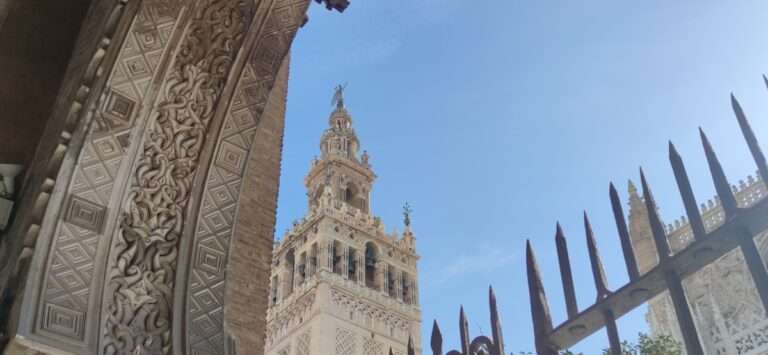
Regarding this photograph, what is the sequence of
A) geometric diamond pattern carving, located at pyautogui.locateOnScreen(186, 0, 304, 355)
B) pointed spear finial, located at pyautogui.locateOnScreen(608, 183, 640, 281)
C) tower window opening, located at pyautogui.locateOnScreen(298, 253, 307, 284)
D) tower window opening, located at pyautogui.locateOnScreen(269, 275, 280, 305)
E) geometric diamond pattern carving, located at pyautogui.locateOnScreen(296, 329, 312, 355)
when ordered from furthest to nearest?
tower window opening, located at pyautogui.locateOnScreen(269, 275, 280, 305) < tower window opening, located at pyautogui.locateOnScreen(298, 253, 307, 284) < geometric diamond pattern carving, located at pyautogui.locateOnScreen(296, 329, 312, 355) < pointed spear finial, located at pyautogui.locateOnScreen(608, 183, 640, 281) < geometric diamond pattern carving, located at pyautogui.locateOnScreen(186, 0, 304, 355)

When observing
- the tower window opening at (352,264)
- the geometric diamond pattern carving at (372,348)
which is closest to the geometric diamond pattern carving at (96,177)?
the geometric diamond pattern carving at (372,348)

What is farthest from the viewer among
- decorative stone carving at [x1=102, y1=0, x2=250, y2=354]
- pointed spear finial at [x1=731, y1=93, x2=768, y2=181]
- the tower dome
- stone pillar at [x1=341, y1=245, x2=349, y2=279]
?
the tower dome

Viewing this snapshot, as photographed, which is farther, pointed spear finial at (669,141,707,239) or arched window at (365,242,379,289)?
arched window at (365,242,379,289)

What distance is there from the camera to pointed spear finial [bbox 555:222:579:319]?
17.7 feet

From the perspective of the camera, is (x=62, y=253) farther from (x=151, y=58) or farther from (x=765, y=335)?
(x=765, y=335)

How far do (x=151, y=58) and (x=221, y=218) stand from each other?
31.4 inches

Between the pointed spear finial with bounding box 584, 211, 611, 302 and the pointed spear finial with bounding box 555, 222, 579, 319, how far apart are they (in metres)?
0.18

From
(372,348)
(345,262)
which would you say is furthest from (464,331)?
(345,262)

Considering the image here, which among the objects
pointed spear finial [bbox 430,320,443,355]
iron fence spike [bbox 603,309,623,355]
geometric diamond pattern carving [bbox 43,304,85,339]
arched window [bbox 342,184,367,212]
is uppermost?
arched window [bbox 342,184,367,212]

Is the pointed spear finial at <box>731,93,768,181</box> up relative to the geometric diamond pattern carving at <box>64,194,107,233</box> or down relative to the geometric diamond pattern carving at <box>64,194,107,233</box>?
up

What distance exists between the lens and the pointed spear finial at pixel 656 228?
5043mm

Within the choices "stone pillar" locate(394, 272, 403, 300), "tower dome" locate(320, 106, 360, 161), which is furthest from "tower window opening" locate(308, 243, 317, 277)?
"tower dome" locate(320, 106, 360, 161)

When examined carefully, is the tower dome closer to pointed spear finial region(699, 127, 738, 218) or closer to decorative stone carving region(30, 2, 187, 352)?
pointed spear finial region(699, 127, 738, 218)

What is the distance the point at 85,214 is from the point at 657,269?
3523mm
